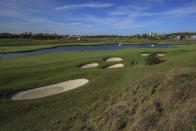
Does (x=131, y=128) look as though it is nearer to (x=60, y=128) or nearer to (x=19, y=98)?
(x=60, y=128)

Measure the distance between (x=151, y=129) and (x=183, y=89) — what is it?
3.35 meters

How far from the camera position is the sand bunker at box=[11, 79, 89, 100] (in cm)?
930

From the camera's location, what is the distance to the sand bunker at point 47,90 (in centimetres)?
930

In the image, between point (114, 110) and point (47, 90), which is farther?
point (47, 90)

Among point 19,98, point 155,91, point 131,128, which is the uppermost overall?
point 155,91

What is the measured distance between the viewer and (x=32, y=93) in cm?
973

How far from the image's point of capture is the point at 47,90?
403 inches

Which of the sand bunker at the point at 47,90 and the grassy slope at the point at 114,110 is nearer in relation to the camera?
the grassy slope at the point at 114,110

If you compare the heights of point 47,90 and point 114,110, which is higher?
point 114,110

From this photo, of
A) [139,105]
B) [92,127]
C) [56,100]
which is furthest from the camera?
[56,100]

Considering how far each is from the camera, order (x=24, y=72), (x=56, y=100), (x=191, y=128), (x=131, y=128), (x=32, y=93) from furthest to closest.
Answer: (x=24, y=72), (x=32, y=93), (x=56, y=100), (x=131, y=128), (x=191, y=128)

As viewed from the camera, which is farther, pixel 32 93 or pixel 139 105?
pixel 32 93

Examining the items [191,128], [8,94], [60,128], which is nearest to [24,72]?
[8,94]

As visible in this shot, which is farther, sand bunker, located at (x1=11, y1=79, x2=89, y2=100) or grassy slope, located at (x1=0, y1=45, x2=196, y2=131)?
sand bunker, located at (x1=11, y1=79, x2=89, y2=100)
